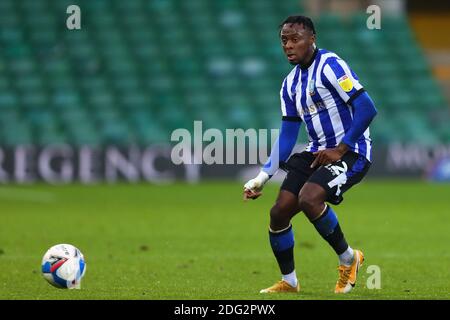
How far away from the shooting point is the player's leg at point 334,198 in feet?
25.9

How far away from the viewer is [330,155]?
801cm

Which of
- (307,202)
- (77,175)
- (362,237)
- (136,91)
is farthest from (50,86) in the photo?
(307,202)

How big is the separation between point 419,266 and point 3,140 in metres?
14.0

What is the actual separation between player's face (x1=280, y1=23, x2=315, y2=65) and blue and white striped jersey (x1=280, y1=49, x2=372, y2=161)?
0.15 metres

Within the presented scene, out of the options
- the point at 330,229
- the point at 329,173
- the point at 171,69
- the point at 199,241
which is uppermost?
the point at 171,69

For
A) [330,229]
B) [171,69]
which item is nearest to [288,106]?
[330,229]

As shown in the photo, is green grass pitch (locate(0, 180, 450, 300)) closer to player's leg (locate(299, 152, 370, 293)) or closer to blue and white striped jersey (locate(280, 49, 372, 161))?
player's leg (locate(299, 152, 370, 293))

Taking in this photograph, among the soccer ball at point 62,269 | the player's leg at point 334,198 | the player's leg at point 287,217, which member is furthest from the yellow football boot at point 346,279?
the soccer ball at point 62,269

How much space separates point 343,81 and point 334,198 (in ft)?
2.85

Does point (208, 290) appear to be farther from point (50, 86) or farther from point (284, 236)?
point (50, 86)

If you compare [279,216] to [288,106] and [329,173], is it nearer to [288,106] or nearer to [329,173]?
[329,173]

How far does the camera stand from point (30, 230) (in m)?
13.4

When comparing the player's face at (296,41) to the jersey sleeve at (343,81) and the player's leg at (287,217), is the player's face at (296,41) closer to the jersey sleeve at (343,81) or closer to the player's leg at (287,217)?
the jersey sleeve at (343,81)

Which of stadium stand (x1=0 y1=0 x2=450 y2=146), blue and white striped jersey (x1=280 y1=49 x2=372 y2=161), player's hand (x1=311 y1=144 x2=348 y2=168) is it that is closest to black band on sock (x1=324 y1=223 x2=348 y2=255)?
player's hand (x1=311 y1=144 x2=348 y2=168)
